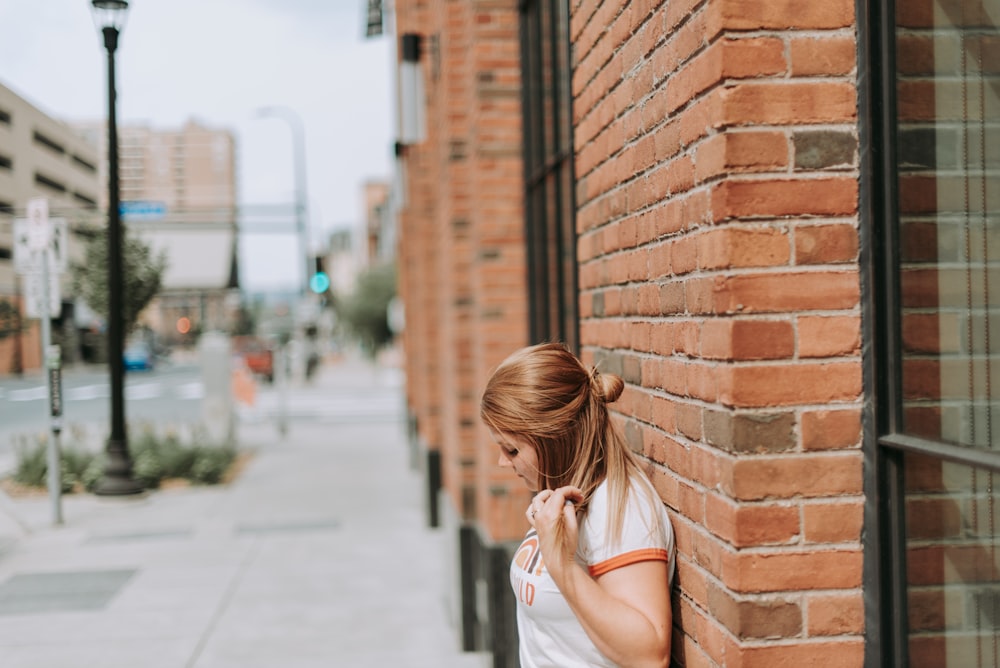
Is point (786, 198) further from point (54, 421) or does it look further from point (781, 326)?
point (54, 421)

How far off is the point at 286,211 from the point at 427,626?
10965mm

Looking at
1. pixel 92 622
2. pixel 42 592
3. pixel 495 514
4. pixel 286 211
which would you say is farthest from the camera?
pixel 286 211

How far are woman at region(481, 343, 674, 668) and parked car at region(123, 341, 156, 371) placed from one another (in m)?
17.7

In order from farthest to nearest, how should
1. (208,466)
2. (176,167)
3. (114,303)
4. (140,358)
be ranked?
1. (140,358)
2. (176,167)
3. (208,466)
4. (114,303)

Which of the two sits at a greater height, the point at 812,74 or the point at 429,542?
the point at 812,74

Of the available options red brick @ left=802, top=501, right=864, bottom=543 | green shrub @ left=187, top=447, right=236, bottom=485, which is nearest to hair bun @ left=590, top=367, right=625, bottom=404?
Answer: red brick @ left=802, top=501, right=864, bottom=543

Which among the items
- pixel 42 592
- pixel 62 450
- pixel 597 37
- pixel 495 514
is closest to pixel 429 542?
pixel 42 592

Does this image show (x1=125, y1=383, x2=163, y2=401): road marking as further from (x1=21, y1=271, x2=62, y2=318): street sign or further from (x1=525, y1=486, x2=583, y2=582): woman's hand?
(x1=525, y1=486, x2=583, y2=582): woman's hand

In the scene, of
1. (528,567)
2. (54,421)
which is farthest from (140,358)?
(528,567)

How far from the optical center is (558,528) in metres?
1.96

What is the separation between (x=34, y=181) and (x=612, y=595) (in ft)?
29.9

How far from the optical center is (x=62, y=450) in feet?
40.6

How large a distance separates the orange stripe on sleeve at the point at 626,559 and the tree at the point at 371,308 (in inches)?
2167

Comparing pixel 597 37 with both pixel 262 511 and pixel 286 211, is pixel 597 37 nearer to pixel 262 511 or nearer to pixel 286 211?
pixel 262 511
